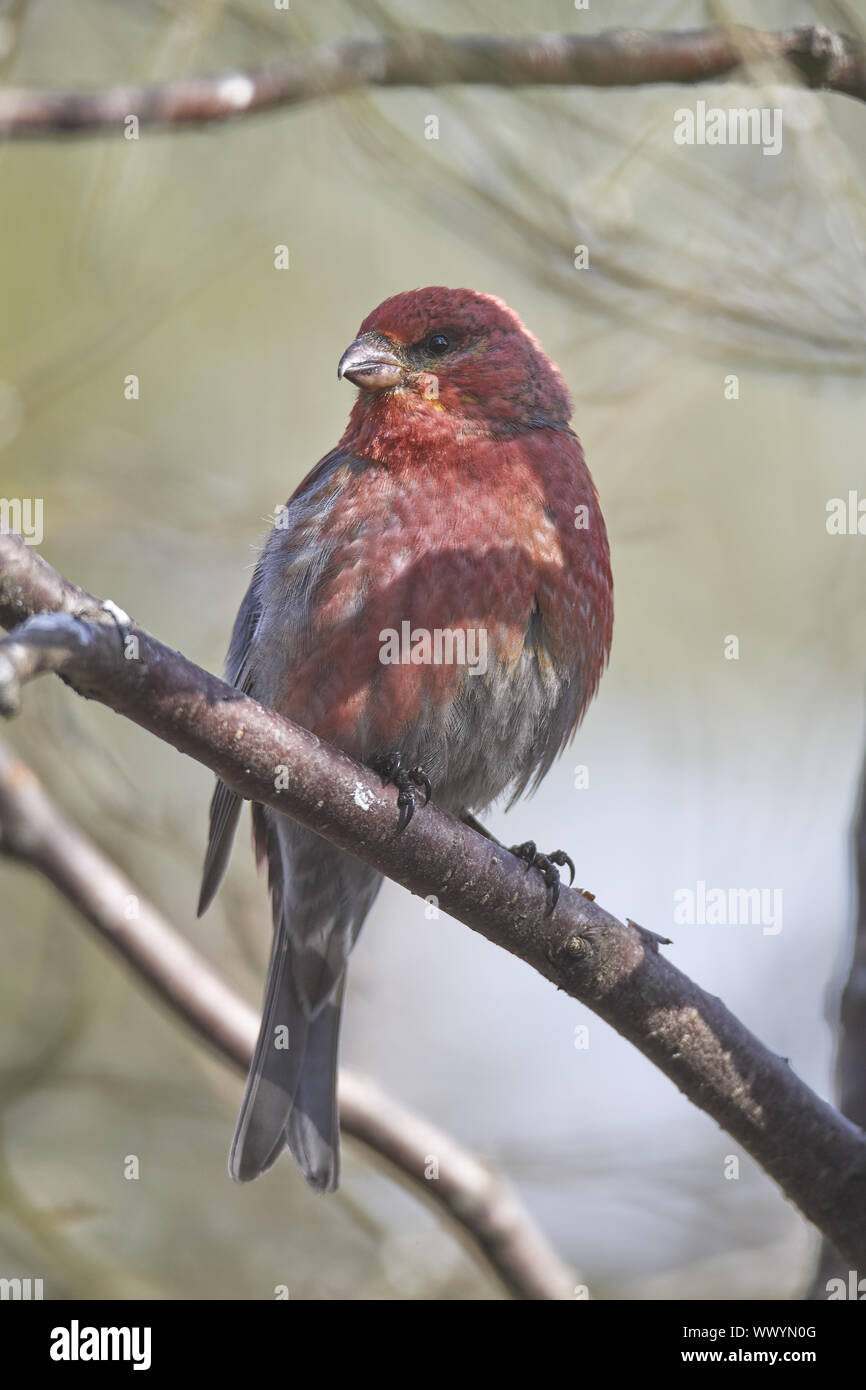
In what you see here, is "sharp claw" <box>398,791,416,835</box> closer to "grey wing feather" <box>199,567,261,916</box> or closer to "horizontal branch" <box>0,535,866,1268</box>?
"horizontal branch" <box>0,535,866,1268</box>

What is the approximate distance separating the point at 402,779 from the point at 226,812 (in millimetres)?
1049

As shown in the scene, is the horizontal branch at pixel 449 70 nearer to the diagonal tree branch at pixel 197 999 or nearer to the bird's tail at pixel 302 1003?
the diagonal tree branch at pixel 197 999

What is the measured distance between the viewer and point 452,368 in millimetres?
5152

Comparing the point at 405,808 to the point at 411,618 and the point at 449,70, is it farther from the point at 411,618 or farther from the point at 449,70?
the point at 449,70

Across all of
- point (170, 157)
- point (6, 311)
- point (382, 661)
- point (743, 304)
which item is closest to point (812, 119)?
point (743, 304)

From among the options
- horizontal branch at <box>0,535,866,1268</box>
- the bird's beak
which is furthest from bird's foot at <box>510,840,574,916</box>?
the bird's beak

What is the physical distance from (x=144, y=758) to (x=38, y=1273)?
2830 mm

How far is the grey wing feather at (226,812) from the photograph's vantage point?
4.89 meters

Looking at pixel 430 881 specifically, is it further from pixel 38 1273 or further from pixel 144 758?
pixel 144 758

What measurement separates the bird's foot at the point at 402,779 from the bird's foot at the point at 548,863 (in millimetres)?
370

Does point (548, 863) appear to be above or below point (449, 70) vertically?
below

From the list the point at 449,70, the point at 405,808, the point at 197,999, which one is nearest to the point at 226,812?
the point at 197,999

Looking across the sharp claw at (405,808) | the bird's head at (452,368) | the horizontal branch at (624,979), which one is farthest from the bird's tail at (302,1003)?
the bird's head at (452,368)

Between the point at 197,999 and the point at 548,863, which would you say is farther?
the point at 197,999
